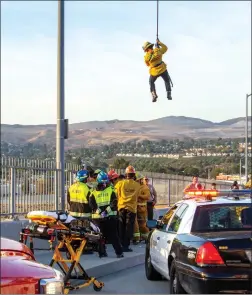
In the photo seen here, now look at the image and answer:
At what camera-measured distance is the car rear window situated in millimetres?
7820

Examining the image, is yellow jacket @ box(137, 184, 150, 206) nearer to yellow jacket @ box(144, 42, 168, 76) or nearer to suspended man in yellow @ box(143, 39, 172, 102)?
suspended man in yellow @ box(143, 39, 172, 102)

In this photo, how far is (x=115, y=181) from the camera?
49.1ft

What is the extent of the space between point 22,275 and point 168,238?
14.3 ft

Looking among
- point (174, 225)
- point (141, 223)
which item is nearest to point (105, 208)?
point (174, 225)

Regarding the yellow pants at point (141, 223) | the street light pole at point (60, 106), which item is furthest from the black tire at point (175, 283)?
the yellow pants at point (141, 223)

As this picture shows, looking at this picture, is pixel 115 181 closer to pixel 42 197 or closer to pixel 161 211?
pixel 42 197

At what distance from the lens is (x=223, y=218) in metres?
7.99

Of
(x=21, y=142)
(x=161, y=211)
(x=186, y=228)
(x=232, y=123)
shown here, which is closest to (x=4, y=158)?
(x=21, y=142)

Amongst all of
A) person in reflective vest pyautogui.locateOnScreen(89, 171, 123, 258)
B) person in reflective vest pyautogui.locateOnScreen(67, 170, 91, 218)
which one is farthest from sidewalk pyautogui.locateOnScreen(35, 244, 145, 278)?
person in reflective vest pyautogui.locateOnScreen(67, 170, 91, 218)

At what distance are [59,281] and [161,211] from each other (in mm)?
16125

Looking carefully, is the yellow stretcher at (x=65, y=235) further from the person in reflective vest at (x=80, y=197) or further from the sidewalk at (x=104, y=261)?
the person in reflective vest at (x=80, y=197)

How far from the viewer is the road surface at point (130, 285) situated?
9344mm

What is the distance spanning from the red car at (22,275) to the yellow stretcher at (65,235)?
289 centimetres

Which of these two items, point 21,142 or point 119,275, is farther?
point 21,142
